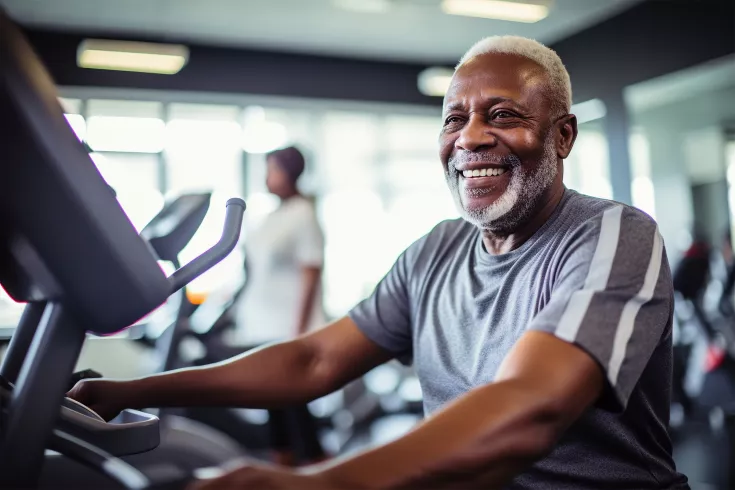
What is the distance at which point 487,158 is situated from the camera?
1.14 meters

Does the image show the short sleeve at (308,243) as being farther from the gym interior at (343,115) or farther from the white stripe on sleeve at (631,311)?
the white stripe on sleeve at (631,311)

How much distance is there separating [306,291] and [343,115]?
3.85 m

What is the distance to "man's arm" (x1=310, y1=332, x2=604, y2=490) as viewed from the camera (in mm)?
588

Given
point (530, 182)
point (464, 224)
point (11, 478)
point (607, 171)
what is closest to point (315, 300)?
point (464, 224)

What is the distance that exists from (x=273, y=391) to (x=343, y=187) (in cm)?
538

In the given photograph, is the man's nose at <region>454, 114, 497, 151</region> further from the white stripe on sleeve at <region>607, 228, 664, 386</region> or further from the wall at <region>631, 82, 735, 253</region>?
the wall at <region>631, 82, 735, 253</region>

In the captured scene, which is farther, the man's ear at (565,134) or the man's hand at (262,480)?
the man's ear at (565,134)

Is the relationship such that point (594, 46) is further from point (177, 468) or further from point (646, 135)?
point (177, 468)

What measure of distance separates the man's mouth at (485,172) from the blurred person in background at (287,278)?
1.71m

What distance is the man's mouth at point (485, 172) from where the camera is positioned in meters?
1.13

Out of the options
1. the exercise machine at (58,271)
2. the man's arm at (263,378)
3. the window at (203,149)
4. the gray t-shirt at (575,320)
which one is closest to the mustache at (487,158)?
the gray t-shirt at (575,320)

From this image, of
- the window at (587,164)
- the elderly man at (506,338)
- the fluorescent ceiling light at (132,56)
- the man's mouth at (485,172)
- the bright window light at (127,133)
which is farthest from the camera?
the window at (587,164)

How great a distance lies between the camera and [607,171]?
5.71 meters

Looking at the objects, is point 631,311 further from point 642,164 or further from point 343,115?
point 642,164
